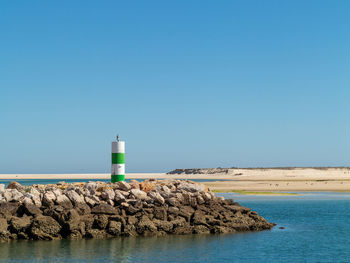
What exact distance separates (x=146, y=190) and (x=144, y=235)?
124 inches

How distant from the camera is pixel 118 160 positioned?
2569 centimetres

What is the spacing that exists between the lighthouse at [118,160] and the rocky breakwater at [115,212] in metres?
2.04

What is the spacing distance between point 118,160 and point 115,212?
4729mm

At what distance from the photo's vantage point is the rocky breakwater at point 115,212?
66.8 ft

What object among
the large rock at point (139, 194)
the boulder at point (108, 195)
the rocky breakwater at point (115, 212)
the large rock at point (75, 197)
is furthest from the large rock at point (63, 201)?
the large rock at point (139, 194)

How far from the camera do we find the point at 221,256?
17.9m

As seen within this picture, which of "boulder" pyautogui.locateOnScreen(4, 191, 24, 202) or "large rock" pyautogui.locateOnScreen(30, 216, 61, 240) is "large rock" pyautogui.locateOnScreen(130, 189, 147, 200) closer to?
"large rock" pyautogui.locateOnScreen(30, 216, 61, 240)

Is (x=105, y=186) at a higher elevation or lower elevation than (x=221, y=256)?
higher

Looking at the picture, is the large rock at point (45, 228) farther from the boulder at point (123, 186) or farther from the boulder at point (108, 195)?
the boulder at point (123, 186)

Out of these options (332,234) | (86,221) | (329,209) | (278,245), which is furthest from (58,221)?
(329,209)

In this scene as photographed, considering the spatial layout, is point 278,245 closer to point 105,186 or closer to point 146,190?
point 146,190

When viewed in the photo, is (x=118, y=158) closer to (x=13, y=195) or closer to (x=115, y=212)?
(x=115, y=212)

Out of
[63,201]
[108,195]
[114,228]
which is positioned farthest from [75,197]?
[114,228]

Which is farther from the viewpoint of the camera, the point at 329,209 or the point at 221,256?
the point at 329,209
